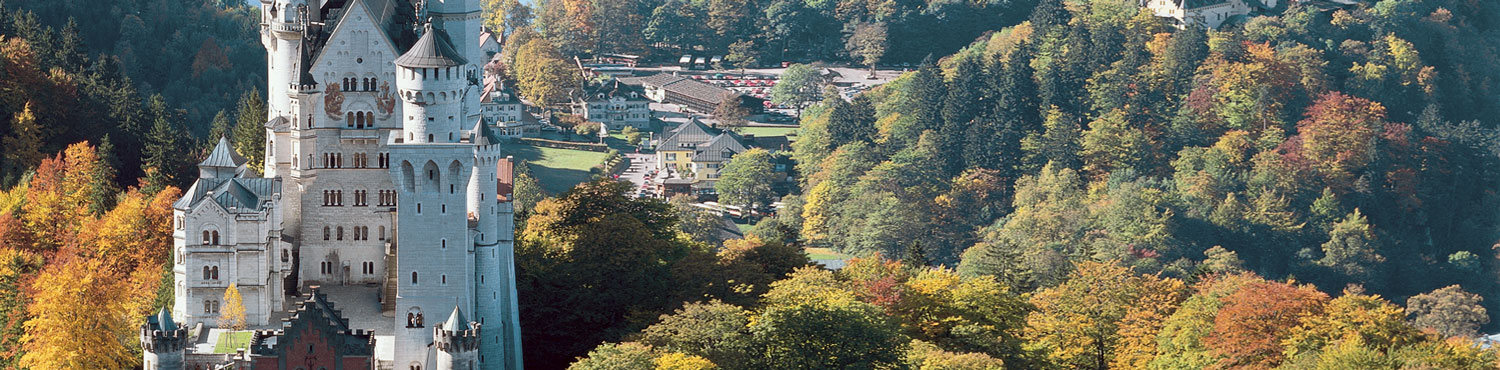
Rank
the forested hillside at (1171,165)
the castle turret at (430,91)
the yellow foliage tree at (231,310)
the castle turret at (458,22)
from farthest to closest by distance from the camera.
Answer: the forested hillside at (1171,165)
the castle turret at (458,22)
the yellow foliage tree at (231,310)
the castle turret at (430,91)

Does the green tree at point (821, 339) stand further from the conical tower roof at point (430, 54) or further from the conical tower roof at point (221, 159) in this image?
the conical tower roof at point (221, 159)

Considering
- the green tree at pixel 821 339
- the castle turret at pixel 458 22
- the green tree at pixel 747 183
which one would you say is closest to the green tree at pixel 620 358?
the green tree at pixel 821 339

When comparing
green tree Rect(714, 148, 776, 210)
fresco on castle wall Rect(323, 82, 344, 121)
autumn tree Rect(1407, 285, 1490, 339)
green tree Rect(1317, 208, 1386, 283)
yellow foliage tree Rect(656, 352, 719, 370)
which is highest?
fresco on castle wall Rect(323, 82, 344, 121)

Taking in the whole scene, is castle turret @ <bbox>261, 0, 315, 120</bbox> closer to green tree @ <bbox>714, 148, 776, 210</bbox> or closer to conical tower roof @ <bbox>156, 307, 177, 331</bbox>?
conical tower roof @ <bbox>156, 307, 177, 331</bbox>

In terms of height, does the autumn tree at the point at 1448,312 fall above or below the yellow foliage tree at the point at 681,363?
below

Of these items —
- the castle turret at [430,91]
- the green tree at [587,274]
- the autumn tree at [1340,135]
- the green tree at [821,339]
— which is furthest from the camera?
the autumn tree at [1340,135]

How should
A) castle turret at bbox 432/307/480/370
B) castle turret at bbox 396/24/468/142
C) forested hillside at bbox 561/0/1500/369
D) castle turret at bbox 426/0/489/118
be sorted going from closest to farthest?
castle turret at bbox 432/307/480/370, castle turret at bbox 396/24/468/142, castle turret at bbox 426/0/489/118, forested hillside at bbox 561/0/1500/369

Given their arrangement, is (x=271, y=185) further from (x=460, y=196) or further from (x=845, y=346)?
(x=845, y=346)

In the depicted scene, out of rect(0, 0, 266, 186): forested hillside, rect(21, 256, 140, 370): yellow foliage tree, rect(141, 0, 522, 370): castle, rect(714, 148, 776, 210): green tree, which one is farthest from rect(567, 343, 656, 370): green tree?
rect(714, 148, 776, 210): green tree
